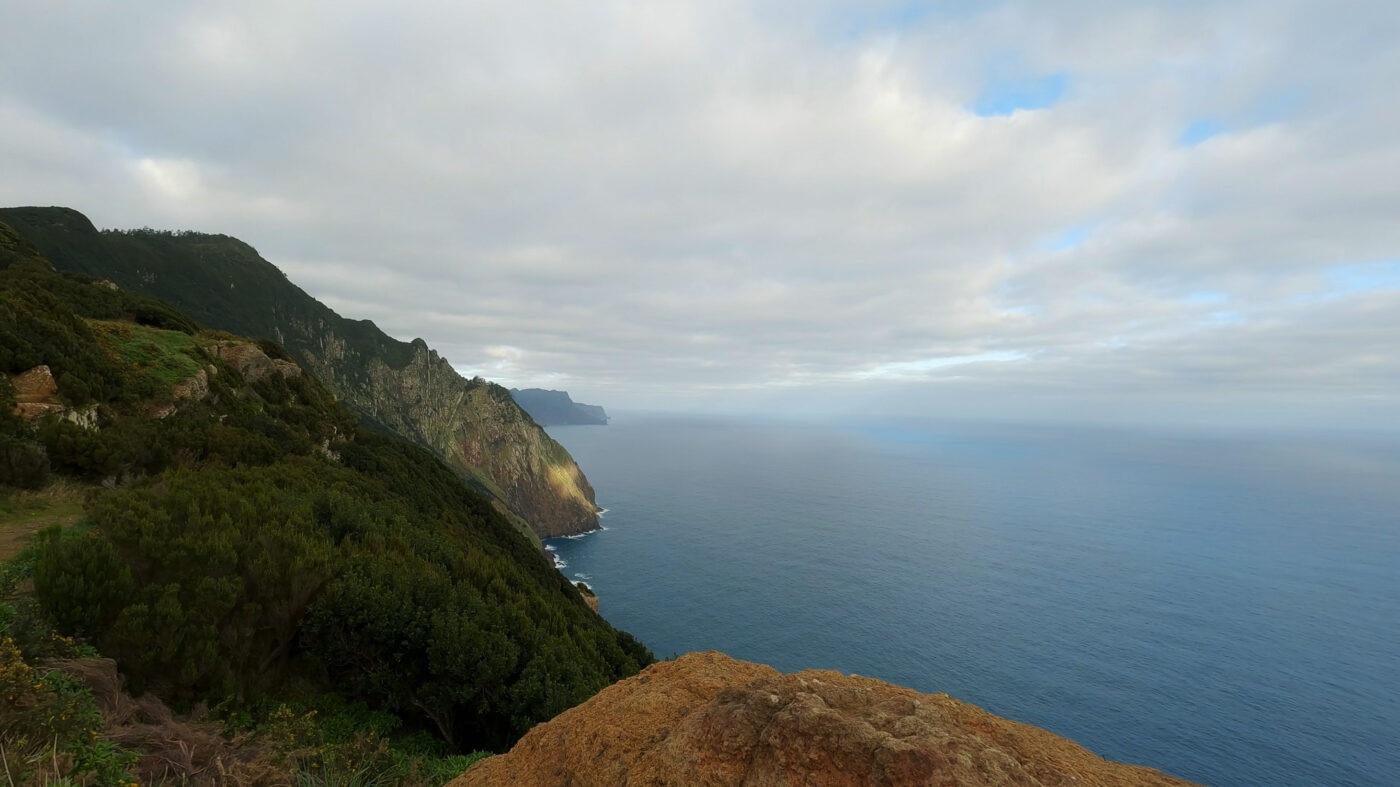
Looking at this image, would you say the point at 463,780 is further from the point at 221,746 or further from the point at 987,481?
the point at 987,481

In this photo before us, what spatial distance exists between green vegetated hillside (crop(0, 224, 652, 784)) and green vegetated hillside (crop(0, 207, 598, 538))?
286 ft

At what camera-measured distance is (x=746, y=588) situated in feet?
253

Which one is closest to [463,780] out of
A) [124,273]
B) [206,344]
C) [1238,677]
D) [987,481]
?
[206,344]

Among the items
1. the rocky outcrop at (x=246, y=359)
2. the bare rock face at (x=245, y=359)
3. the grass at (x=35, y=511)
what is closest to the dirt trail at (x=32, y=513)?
the grass at (x=35, y=511)

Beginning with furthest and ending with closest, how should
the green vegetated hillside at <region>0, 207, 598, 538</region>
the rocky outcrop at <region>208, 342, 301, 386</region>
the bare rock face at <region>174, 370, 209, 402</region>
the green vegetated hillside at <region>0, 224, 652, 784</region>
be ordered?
the green vegetated hillside at <region>0, 207, 598, 538</region>, the rocky outcrop at <region>208, 342, 301, 386</region>, the bare rock face at <region>174, 370, 209, 402</region>, the green vegetated hillside at <region>0, 224, 652, 784</region>

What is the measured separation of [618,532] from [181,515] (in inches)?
4026

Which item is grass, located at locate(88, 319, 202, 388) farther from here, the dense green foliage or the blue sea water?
the dense green foliage

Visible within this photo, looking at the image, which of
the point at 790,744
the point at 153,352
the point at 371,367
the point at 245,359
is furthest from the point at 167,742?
the point at 371,367

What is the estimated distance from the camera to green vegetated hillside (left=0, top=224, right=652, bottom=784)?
733 cm

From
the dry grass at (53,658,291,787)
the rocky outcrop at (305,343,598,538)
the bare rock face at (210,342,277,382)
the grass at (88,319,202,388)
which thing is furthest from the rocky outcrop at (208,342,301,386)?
the rocky outcrop at (305,343,598,538)

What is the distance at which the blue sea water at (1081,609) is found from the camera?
4872cm

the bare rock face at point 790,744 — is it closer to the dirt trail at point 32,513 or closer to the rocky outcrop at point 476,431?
the dirt trail at point 32,513

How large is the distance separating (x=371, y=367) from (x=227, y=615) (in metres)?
144

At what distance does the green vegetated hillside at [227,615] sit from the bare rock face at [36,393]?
2.4 inches
